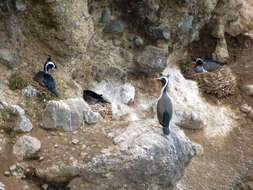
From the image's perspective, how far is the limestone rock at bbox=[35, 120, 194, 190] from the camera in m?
4.64

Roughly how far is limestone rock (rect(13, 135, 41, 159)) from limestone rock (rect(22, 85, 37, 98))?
44.3 inches

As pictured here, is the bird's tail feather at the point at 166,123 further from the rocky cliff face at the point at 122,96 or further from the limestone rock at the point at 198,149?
the limestone rock at the point at 198,149

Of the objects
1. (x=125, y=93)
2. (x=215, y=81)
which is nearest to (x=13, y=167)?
(x=125, y=93)

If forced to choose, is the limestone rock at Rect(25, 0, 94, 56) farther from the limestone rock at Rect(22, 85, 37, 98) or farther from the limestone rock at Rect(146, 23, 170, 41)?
the limestone rock at Rect(146, 23, 170, 41)

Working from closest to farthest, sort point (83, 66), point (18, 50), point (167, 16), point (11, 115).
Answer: point (11, 115), point (18, 50), point (83, 66), point (167, 16)

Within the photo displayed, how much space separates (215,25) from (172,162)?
Answer: 7.25m

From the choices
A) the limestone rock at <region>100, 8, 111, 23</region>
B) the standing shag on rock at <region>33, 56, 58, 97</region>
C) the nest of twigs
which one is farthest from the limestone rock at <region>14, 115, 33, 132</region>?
the nest of twigs

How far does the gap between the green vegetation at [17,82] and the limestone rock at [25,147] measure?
1.29 meters

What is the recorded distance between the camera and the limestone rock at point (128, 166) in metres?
4.64

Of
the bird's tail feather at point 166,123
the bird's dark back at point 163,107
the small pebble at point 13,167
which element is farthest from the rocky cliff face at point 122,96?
the bird's dark back at point 163,107

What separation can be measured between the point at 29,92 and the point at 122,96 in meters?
2.98

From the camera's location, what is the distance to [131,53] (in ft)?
27.1

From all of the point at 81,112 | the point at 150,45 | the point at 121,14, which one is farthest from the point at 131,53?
the point at 81,112

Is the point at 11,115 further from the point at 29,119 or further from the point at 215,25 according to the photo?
the point at 215,25
